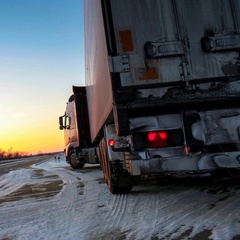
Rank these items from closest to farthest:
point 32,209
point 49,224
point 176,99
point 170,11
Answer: point 176,99 → point 170,11 → point 49,224 → point 32,209

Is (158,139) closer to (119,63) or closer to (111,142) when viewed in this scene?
(119,63)

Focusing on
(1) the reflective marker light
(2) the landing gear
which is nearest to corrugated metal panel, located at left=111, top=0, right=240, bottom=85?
(1) the reflective marker light

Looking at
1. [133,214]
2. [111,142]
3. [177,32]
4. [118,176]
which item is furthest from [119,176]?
[177,32]

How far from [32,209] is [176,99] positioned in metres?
3.60

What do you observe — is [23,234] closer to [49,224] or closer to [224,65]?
[49,224]

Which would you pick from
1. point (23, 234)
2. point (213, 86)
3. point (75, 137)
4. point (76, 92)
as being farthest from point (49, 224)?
point (75, 137)

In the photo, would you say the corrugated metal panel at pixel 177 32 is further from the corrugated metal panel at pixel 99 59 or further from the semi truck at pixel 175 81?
the corrugated metal panel at pixel 99 59

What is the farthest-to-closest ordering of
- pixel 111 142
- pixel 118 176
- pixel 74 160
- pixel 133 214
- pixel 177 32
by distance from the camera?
1. pixel 74 160
2. pixel 118 176
3. pixel 111 142
4. pixel 133 214
5. pixel 177 32

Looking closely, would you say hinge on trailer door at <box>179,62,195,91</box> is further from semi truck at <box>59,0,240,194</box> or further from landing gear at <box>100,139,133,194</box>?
landing gear at <box>100,139,133,194</box>

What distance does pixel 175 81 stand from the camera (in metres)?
4.00

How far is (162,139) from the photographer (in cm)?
407

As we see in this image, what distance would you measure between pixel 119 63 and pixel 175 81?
2.36ft

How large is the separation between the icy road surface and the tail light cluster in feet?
3.35

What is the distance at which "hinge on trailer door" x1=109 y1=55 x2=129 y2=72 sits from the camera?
4027mm
